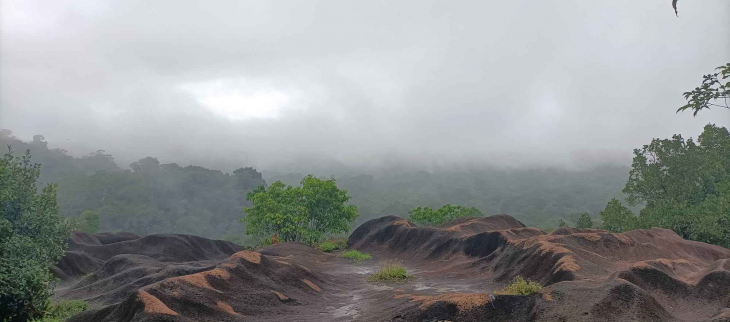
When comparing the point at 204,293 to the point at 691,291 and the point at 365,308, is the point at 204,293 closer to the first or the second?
the point at 365,308

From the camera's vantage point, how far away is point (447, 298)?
14.2 m

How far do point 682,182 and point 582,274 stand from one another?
33.8 metres

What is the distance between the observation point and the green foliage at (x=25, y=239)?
14.6 m

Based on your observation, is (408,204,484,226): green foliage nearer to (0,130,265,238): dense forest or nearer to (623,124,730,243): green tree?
(623,124,730,243): green tree

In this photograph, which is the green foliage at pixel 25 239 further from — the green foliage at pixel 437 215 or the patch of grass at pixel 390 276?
the green foliage at pixel 437 215

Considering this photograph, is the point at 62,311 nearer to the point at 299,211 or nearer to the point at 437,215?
the point at 299,211

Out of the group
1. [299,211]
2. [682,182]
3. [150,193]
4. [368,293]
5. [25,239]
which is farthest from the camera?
[150,193]

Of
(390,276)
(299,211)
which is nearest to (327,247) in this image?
(299,211)

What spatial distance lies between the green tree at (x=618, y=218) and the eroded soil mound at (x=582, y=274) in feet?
41.3

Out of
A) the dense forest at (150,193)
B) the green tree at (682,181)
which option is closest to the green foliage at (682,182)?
the green tree at (682,181)

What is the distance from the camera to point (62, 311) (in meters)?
18.7

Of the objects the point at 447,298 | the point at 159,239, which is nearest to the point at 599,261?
the point at 447,298

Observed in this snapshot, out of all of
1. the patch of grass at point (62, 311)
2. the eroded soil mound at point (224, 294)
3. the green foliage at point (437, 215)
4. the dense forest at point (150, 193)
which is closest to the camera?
the eroded soil mound at point (224, 294)

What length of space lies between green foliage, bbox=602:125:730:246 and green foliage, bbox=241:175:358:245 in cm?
2960
